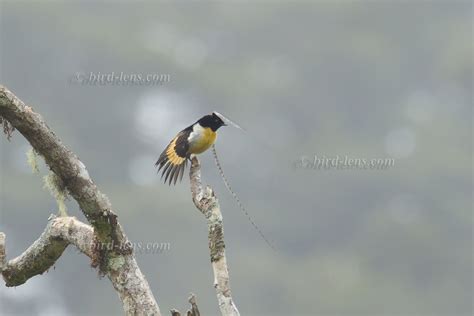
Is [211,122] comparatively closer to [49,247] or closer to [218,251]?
[49,247]

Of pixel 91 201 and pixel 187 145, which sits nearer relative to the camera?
pixel 91 201

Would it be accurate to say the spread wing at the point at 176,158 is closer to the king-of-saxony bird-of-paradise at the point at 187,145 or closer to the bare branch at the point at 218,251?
the king-of-saxony bird-of-paradise at the point at 187,145

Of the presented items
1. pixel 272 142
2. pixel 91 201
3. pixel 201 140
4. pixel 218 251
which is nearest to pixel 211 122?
pixel 201 140

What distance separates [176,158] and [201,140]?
214mm

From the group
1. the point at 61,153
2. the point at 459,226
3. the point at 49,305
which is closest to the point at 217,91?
the point at 459,226

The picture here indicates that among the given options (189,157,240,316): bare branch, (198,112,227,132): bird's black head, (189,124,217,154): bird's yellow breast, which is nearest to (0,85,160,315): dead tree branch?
(189,157,240,316): bare branch

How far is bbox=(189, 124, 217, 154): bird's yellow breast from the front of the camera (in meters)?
10.0

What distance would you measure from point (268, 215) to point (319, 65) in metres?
17.0

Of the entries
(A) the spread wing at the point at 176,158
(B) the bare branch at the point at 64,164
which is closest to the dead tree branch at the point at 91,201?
(B) the bare branch at the point at 64,164

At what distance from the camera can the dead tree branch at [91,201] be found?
7.66 meters

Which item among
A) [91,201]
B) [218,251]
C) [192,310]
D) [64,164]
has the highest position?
[64,164]

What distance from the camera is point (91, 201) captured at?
7797 mm

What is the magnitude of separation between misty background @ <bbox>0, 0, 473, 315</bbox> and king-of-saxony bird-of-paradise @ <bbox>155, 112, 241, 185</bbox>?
91.3ft

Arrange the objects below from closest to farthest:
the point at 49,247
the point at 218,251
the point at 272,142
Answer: the point at 218,251, the point at 49,247, the point at 272,142
